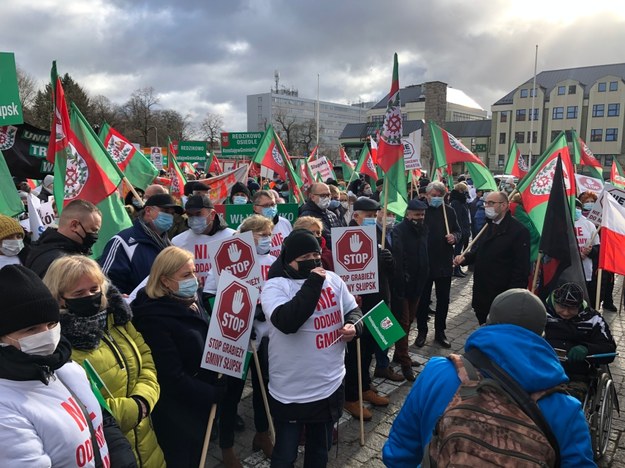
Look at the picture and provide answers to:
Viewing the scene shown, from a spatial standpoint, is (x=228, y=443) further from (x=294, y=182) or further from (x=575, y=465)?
(x=294, y=182)

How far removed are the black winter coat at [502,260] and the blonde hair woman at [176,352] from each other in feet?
12.4

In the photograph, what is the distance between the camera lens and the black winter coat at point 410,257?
545 cm

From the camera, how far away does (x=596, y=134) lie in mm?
65625

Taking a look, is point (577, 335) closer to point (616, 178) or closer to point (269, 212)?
point (269, 212)

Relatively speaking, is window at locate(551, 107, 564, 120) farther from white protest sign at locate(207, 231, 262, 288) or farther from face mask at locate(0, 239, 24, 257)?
face mask at locate(0, 239, 24, 257)

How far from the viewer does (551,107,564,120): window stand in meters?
68.9

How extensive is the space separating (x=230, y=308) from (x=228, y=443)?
127cm

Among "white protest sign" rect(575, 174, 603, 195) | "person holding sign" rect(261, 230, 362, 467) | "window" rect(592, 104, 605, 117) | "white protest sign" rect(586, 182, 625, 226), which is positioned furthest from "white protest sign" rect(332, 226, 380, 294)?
"window" rect(592, 104, 605, 117)

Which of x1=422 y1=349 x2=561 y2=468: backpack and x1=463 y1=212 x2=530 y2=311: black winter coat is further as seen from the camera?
x1=463 y1=212 x2=530 y2=311: black winter coat

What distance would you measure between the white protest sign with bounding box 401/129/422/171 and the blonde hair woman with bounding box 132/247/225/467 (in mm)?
9112

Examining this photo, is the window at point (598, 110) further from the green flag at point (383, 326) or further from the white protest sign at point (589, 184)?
the green flag at point (383, 326)

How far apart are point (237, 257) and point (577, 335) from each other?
2.90 m

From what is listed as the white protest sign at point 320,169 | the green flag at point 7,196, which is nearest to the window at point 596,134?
the white protest sign at point 320,169

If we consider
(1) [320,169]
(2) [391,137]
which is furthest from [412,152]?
(2) [391,137]
